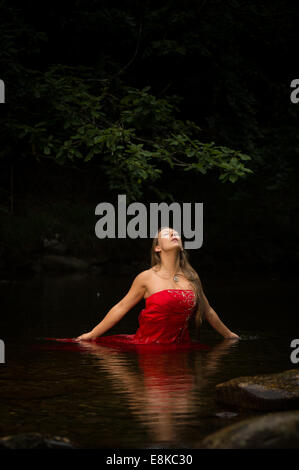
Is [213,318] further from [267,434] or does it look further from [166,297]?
[267,434]

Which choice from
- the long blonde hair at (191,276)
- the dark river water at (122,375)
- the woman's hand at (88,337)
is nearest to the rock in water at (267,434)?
the dark river water at (122,375)

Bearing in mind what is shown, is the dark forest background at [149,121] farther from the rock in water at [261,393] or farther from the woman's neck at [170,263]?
the rock in water at [261,393]

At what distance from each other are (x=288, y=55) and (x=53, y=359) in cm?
1468

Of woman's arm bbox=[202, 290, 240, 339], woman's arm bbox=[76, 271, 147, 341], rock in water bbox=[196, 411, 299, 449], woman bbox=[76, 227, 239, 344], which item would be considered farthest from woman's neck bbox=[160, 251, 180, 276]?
rock in water bbox=[196, 411, 299, 449]

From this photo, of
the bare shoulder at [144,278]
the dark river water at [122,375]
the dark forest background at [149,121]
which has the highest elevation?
the dark forest background at [149,121]

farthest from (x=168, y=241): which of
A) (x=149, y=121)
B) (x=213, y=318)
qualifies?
(x=149, y=121)

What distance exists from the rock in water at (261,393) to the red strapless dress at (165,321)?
10.7ft

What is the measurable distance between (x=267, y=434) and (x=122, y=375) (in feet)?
11.3

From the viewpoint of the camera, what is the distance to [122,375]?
809cm

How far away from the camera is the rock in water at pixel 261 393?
634cm

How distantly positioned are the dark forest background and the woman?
3050 millimetres

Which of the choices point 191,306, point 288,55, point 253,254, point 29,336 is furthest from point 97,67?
point 253,254

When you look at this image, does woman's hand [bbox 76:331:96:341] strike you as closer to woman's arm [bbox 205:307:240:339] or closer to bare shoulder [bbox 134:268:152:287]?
bare shoulder [bbox 134:268:152:287]

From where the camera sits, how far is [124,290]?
19703 mm
